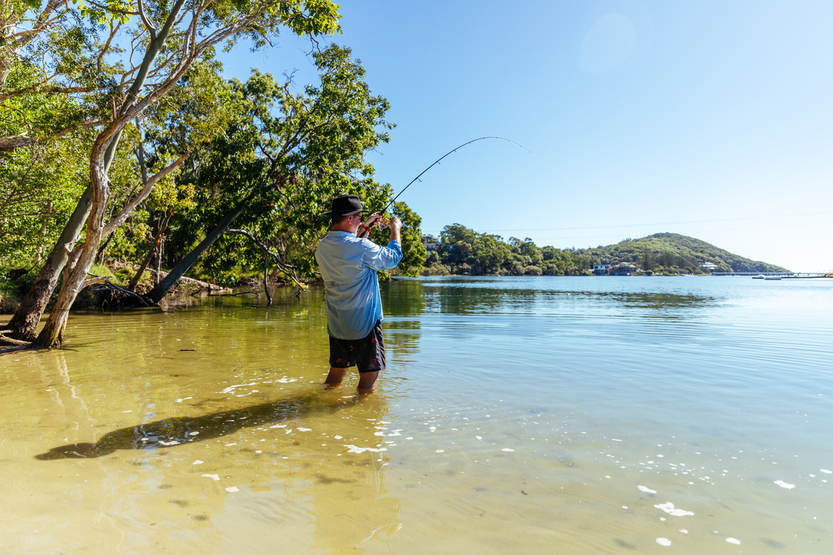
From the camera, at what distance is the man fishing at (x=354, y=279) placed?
4820mm

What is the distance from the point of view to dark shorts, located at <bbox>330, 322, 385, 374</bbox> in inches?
198

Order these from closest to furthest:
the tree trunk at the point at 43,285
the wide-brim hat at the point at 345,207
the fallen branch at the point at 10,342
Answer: the wide-brim hat at the point at 345,207 < the fallen branch at the point at 10,342 < the tree trunk at the point at 43,285

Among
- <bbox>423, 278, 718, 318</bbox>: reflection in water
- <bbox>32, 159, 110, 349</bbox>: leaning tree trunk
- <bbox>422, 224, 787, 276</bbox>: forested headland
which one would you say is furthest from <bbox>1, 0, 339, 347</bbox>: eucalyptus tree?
<bbox>422, 224, 787, 276</bbox>: forested headland

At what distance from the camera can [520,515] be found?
9.04 ft

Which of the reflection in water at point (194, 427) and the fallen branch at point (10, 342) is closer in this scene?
the reflection in water at point (194, 427)

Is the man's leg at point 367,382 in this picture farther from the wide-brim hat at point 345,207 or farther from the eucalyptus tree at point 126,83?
the eucalyptus tree at point 126,83

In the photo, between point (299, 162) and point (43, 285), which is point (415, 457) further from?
point (299, 162)

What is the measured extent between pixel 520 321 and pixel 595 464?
1173 centimetres

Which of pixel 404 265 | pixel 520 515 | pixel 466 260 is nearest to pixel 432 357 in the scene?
pixel 520 515

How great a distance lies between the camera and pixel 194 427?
423 centimetres

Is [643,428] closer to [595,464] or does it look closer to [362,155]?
[595,464]

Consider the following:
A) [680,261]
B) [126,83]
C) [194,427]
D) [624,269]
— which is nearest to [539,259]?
[624,269]

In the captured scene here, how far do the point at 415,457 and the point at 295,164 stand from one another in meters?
16.4

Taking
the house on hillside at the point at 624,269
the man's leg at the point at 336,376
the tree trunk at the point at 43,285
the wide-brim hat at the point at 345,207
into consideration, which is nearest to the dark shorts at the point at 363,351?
the man's leg at the point at 336,376
